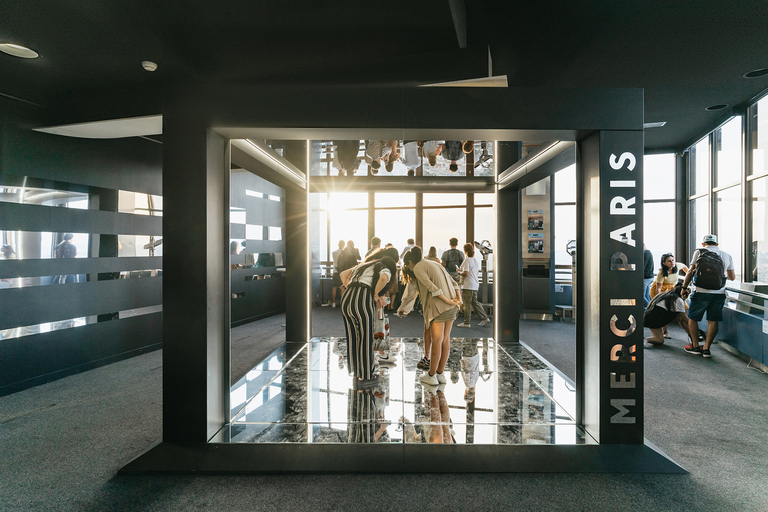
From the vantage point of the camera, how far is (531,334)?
6.85 meters

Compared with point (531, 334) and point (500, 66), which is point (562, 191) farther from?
point (500, 66)

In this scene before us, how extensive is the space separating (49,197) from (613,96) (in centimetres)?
622

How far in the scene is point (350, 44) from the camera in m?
3.69

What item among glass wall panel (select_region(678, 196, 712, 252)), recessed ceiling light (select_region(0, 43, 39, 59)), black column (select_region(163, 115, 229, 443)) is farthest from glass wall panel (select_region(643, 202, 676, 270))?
recessed ceiling light (select_region(0, 43, 39, 59))

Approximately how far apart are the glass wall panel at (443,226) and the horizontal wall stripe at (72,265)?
7.02 metres

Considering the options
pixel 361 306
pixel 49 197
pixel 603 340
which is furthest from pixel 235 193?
pixel 603 340

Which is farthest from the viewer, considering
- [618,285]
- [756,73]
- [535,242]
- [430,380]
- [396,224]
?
[396,224]

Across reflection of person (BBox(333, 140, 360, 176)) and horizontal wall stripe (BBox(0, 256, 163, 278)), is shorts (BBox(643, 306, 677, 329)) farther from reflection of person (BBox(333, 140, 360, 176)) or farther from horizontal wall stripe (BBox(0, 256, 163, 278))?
horizontal wall stripe (BBox(0, 256, 163, 278))

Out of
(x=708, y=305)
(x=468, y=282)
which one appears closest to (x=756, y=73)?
(x=708, y=305)

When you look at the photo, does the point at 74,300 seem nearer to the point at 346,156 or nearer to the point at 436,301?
the point at 346,156

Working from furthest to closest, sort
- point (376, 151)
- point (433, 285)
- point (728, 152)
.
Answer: point (728, 152), point (376, 151), point (433, 285)

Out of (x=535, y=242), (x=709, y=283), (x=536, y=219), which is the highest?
(x=536, y=219)

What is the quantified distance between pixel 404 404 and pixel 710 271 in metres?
5.08

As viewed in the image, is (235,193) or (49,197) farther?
(235,193)
